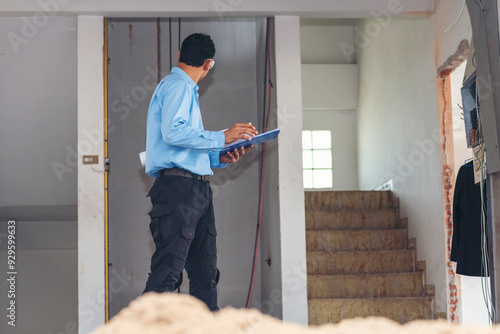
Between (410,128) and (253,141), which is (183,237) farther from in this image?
(410,128)

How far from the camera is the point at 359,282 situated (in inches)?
199

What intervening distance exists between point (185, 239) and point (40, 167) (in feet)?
10.3

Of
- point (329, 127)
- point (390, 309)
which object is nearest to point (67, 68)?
point (390, 309)

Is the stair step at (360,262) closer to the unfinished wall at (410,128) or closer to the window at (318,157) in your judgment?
the unfinished wall at (410,128)

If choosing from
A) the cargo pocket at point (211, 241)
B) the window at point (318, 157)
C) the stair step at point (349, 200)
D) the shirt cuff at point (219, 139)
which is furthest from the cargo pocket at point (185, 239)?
the window at point (318, 157)

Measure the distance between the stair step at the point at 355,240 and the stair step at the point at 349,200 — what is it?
56 centimetres

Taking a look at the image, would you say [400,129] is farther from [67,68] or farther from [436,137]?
[67,68]

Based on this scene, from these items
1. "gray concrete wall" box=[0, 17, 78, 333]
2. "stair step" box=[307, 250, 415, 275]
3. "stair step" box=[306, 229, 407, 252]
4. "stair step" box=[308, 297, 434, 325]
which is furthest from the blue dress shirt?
"stair step" box=[306, 229, 407, 252]

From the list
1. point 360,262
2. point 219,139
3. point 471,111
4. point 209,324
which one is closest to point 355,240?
point 360,262

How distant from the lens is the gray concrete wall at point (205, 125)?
17.4 ft

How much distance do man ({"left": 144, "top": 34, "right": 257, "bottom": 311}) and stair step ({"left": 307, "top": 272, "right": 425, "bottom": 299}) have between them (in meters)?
2.16

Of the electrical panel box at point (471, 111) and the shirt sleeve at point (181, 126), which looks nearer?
the shirt sleeve at point (181, 126)

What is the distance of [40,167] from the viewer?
18.7 feet

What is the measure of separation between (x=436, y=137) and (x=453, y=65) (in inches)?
19.6
